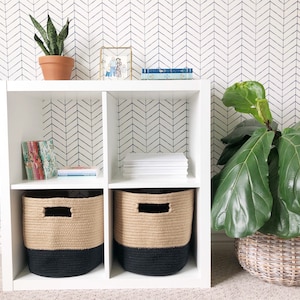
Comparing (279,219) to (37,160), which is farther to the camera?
(37,160)

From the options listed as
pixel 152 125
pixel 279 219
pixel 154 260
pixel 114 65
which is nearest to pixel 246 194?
pixel 279 219

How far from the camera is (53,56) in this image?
140cm

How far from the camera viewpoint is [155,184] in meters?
1.28

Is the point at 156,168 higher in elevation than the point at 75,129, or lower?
lower

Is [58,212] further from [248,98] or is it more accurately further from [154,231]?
[248,98]

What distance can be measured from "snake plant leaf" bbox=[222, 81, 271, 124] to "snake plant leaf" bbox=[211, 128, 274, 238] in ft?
0.31

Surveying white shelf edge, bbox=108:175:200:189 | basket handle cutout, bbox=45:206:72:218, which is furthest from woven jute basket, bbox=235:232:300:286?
basket handle cutout, bbox=45:206:72:218

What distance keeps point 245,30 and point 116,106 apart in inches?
28.1

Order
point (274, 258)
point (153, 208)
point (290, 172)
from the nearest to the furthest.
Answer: point (290, 172), point (274, 258), point (153, 208)

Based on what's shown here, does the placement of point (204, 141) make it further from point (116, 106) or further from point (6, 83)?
point (6, 83)

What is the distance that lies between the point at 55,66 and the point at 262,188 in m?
0.95

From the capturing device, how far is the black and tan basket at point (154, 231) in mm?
1280

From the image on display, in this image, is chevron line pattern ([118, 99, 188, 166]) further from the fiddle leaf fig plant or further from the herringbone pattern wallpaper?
the fiddle leaf fig plant

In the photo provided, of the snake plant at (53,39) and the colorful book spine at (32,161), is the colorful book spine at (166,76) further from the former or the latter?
the colorful book spine at (32,161)
